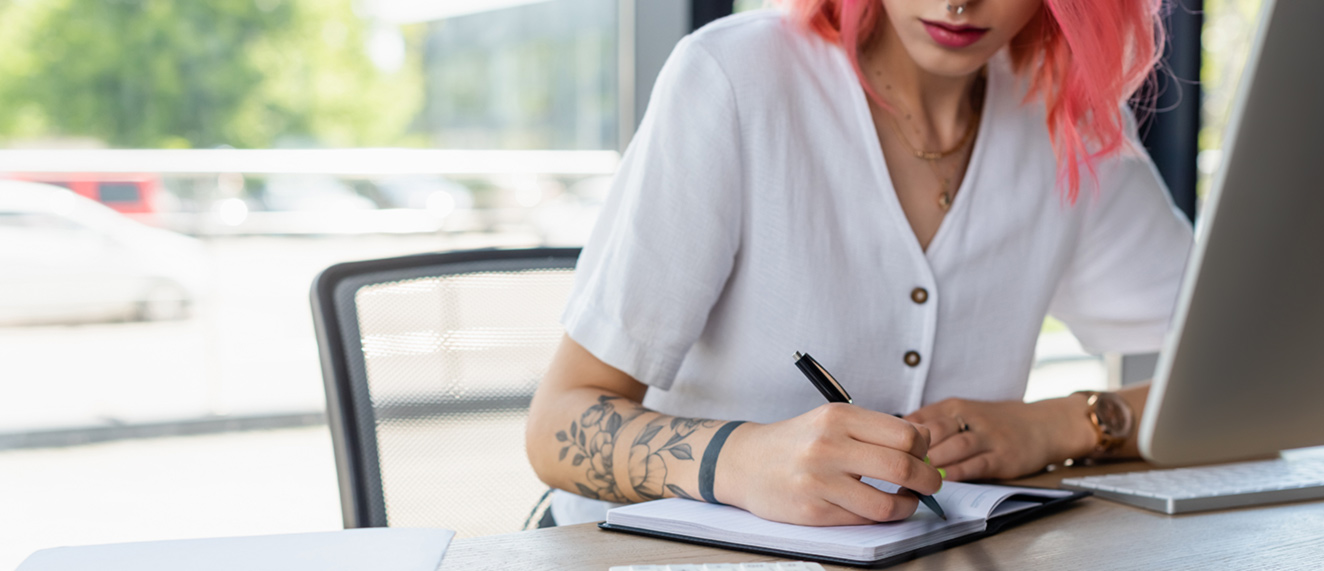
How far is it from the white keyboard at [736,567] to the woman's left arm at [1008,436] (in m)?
0.29

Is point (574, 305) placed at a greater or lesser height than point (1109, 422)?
greater

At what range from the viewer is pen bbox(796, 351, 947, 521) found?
724 millimetres

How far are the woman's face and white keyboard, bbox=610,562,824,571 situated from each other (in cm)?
56

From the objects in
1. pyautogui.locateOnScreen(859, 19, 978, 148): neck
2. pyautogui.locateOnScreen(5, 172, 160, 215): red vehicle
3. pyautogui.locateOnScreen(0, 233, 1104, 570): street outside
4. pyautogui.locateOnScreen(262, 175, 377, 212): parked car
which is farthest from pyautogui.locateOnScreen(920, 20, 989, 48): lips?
pyautogui.locateOnScreen(5, 172, 160, 215): red vehicle

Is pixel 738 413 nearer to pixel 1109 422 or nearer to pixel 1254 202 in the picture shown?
pixel 1109 422

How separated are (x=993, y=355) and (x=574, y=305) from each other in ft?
1.62

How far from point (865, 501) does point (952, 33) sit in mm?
492

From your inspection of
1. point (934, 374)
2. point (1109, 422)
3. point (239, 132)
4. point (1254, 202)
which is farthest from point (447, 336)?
point (239, 132)

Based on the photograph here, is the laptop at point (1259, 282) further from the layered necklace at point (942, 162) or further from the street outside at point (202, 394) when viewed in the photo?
the street outside at point (202, 394)

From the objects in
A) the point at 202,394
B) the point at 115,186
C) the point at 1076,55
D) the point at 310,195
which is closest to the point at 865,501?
the point at 1076,55

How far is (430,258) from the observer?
3.64 feet

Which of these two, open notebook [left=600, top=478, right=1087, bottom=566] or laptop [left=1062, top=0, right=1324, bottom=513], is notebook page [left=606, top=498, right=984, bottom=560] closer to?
open notebook [left=600, top=478, right=1087, bottom=566]

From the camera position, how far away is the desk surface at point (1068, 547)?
2.17ft

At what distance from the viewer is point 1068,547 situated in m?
0.70
